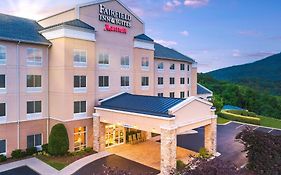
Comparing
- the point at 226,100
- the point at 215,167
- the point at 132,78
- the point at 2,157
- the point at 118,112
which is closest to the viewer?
the point at 215,167

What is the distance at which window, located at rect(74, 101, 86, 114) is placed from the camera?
24.5m

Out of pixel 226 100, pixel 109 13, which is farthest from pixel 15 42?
pixel 226 100

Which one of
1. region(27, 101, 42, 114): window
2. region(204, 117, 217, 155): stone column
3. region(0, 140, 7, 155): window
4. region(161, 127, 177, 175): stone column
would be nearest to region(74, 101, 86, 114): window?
region(27, 101, 42, 114): window

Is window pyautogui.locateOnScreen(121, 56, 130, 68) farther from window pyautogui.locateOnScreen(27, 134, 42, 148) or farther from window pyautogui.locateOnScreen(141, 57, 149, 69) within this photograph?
window pyautogui.locateOnScreen(27, 134, 42, 148)

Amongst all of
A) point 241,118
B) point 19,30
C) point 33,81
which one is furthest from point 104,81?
point 241,118

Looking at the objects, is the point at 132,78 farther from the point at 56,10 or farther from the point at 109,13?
the point at 56,10

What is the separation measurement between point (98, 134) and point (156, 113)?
7.73 meters

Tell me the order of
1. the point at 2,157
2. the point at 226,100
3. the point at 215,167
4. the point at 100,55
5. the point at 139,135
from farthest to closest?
the point at 226,100
the point at 139,135
the point at 100,55
the point at 2,157
the point at 215,167

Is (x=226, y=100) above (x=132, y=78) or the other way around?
the other way around

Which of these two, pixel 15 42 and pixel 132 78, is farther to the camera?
pixel 132 78

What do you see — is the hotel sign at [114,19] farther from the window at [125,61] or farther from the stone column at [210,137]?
the stone column at [210,137]

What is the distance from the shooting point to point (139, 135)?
94.2ft

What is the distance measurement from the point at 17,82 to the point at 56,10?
30.9 ft

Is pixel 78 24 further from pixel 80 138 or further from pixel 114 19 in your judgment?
pixel 80 138
